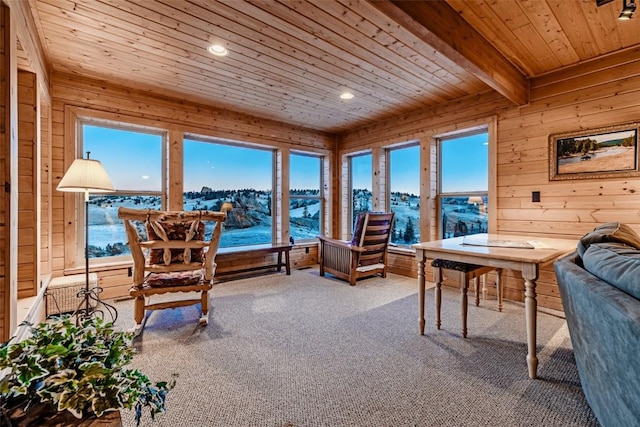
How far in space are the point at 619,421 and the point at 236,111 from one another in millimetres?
4718

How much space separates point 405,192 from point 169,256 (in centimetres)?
364

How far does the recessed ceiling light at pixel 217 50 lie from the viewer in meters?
2.67

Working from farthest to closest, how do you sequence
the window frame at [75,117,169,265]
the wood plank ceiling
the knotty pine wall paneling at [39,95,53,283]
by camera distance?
the window frame at [75,117,169,265] < the knotty pine wall paneling at [39,95,53,283] < the wood plank ceiling

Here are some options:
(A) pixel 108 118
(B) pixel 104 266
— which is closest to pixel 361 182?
(A) pixel 108 118

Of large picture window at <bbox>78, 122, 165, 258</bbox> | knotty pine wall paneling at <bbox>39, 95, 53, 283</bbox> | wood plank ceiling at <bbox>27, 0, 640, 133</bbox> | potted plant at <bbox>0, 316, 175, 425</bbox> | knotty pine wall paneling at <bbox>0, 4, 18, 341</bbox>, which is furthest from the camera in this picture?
large picture window at <bbox>78, 122, 165, 258</bbox>

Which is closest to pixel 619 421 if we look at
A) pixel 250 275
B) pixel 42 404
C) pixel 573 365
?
pixel 573 365

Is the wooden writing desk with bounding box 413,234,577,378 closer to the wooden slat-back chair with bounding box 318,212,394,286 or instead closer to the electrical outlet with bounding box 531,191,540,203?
the electrical outlet with bounding box 531,191,540,203

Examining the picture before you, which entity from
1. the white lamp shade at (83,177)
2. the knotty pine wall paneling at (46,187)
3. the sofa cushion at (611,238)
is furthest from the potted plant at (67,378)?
the knotty pine wall paneling at (46,187)

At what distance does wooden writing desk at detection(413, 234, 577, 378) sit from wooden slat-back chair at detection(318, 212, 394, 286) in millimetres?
1386

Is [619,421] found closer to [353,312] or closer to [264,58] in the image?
[353,312]

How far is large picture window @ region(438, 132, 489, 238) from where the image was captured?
3.93 metres

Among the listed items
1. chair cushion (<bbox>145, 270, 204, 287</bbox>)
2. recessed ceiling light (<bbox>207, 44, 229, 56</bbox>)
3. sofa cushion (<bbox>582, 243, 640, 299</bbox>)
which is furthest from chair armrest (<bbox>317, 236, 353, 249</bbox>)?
sofa cushion (<bbox>582, 243, 640, 299</bbox>)

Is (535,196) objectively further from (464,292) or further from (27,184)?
(27,184)

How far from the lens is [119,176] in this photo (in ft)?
12.4
